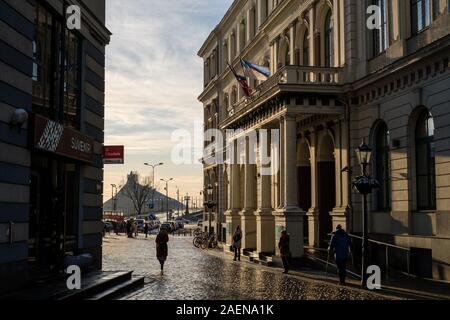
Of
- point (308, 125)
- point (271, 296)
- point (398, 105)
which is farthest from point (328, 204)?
point (271, 296)

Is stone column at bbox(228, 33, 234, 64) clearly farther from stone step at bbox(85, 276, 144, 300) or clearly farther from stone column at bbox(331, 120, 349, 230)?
stone step at bbox(85, 276, 144, 300)

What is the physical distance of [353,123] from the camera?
24.9 metres

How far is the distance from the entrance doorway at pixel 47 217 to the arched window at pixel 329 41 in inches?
545

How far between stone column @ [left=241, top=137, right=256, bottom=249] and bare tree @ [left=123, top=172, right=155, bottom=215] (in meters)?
87.6

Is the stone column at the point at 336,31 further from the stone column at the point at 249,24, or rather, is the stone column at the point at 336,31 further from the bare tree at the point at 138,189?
the bare tree at the point at 138,189

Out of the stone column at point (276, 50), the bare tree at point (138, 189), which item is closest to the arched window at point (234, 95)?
the stone column at point (276, 50)

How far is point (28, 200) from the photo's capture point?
47.6 feet

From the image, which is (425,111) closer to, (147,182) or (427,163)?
(427,163)

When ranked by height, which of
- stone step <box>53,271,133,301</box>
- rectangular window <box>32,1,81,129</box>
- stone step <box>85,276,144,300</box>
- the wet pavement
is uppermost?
rectangular window <box>32,1,81,129</box>

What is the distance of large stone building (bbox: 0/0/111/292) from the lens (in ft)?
44.3

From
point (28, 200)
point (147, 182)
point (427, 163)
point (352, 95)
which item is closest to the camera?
point (28, 200)

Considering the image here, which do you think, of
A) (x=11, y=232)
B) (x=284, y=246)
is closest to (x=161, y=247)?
(x=284, y=246)

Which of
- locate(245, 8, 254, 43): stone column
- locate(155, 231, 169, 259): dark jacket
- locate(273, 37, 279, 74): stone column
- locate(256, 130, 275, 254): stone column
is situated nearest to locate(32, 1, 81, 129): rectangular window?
locate(155, 231, 169, 259): dark jacket
